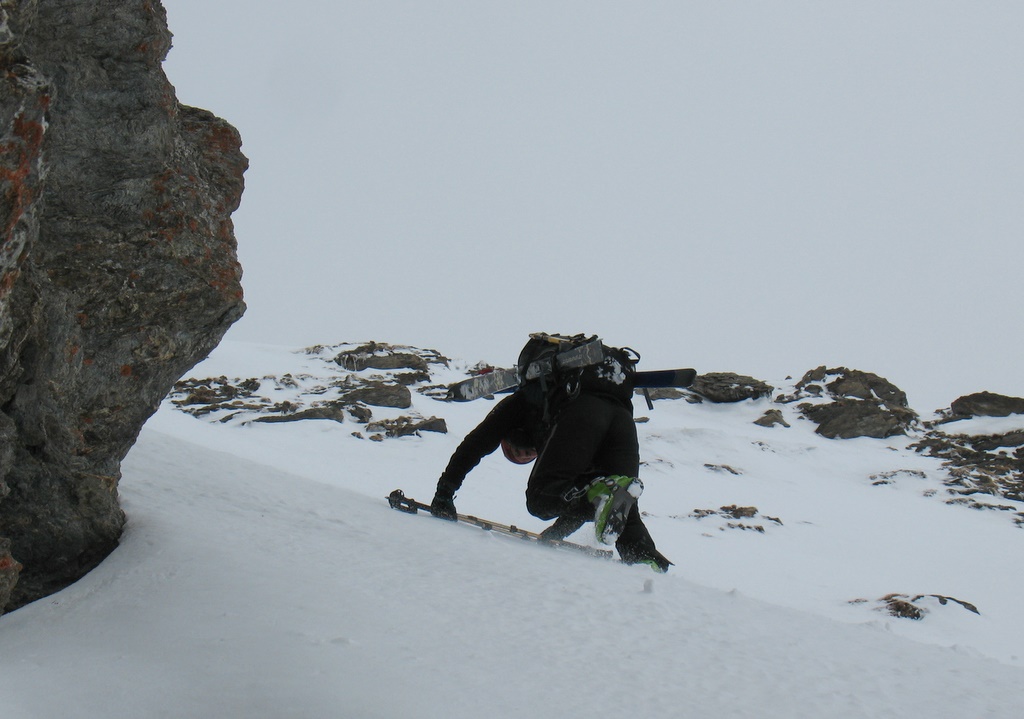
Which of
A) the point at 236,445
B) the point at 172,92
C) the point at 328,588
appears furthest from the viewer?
the point at 236,445

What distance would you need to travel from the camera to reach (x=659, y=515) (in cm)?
1008

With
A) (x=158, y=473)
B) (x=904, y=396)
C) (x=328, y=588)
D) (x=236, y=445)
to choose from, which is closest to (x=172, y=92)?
(x=158, y=473)

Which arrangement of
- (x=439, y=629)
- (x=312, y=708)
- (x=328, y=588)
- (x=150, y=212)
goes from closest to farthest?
(x=312, y=708)
(x=439, y=629)
(x=328, y=588)
(x=150, y=212)

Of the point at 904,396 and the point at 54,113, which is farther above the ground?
the point at 904,396

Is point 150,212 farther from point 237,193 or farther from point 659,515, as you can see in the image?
point 659,515

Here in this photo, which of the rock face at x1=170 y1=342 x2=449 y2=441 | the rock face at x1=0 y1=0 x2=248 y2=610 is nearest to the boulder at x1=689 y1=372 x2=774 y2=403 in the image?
the rock face at x1=170 y1=342 x2=449 y2=441

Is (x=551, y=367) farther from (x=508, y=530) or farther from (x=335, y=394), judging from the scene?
(x=335, y=394)

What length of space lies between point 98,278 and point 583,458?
110 inches

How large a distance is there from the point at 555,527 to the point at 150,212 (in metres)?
2.92

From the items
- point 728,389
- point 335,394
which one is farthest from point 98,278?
point 728,389

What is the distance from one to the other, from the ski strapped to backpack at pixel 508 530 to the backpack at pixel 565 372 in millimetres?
752

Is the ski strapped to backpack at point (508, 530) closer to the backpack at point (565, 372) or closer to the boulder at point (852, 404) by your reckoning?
the backpack at point (565, 372)

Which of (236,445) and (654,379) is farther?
(236,445)

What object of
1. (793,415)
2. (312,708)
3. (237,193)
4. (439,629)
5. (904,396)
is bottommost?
(312,708)
